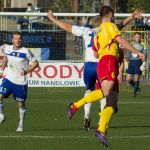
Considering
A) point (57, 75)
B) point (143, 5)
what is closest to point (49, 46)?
point (57, 75)

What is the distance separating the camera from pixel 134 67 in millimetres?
28609

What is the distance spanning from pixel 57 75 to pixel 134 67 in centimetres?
294

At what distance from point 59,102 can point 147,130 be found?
8.32m

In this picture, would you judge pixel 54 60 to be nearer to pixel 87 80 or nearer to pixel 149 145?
pixel 87 80

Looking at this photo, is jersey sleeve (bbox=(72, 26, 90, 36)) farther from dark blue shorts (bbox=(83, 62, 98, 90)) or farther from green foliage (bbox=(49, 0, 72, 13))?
green foliage (bbox=(49, 0, 72, 13))

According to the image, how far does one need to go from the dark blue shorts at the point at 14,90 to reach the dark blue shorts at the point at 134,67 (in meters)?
11.9

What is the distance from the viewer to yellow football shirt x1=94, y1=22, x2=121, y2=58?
1402 centimetres

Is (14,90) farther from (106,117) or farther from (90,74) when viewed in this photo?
(106,117)

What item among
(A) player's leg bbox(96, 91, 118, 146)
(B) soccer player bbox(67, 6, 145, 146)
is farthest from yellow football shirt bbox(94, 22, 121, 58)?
(A) player's leg bbox(96, 91, 118, 146)

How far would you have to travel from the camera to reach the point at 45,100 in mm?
25828

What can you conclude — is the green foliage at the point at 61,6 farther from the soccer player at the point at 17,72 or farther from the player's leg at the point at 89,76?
the soccer player at the point at 17,72

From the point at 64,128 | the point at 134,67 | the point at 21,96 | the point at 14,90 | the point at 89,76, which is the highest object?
the point at 89,76

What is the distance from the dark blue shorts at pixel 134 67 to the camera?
28.5 meters

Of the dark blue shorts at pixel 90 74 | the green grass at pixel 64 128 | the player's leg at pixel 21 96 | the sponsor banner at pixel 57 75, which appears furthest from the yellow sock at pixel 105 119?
the sponsor banner at pixel 57 75
